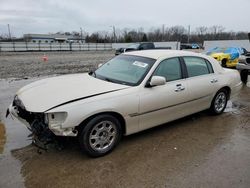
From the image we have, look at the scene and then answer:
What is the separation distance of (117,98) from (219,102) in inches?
122

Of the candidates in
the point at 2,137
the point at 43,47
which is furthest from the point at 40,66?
the point at 43,47

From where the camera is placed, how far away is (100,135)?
3.47 metres

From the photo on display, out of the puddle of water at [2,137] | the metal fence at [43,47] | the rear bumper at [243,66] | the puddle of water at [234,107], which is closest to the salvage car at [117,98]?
the puddle of water at [2,137]

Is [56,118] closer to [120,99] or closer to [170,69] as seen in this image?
[120,99]

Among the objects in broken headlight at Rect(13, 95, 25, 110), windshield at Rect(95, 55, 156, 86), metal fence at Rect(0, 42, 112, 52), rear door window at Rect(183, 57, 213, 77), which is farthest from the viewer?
metal fence at Rect(0, 42, 112, 52)

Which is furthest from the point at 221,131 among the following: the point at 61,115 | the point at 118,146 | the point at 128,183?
the point at 61,115

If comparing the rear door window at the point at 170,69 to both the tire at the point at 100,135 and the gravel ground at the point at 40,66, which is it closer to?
the tire at the point at 100,135

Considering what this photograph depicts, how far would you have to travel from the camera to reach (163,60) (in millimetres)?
4270

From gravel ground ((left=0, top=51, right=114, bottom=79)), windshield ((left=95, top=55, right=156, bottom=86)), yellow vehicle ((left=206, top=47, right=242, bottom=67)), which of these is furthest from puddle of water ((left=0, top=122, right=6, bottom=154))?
yellow vehicle ((left=206, top=47, right=242, bottom=67))

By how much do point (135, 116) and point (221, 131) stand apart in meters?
2.01

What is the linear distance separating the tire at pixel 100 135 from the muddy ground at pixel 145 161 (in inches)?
5.4

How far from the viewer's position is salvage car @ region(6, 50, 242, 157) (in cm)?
322

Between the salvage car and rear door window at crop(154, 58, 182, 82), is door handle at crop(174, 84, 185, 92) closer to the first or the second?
the salvage car

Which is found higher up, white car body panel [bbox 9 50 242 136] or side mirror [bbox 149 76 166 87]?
side mirror [bbox 149 76 166 87]
